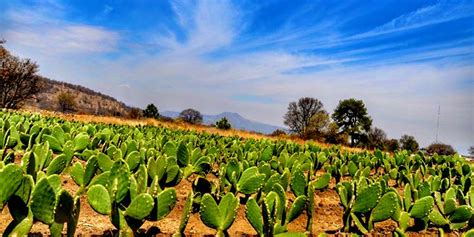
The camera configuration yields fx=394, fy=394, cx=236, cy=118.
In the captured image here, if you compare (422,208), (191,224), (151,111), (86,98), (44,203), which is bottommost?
(191,224)

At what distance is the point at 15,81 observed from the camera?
4538 centimetres

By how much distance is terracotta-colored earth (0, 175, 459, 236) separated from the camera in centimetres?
294

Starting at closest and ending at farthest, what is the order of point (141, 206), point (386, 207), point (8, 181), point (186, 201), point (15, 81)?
point (8, 181) → point (141, 206) → point (186, 201) → point (386, 207) → point (15, 81)

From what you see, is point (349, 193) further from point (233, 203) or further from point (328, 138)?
point (328, 138)

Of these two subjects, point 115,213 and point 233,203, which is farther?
point 233,203

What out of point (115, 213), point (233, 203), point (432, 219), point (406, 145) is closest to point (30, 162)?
point (115, 213)

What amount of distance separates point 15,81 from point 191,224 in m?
49.1

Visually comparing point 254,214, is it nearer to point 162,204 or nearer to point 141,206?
point 162,204

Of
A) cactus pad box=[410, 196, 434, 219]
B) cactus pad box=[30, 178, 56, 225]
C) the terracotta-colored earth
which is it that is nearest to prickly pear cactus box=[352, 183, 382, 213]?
the terracotta-colored earth

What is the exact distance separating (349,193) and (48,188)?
240 centimetres

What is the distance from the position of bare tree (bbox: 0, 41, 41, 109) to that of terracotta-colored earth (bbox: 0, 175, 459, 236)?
45415 mm

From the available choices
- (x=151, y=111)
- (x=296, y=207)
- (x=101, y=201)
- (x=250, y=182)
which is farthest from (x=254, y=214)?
(x=151, y=111)

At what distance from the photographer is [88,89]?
525ft

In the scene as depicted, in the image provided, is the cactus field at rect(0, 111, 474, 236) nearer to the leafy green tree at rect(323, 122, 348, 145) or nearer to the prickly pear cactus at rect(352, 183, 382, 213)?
the prickly pear cactus at rect(352, 183, 382, 213)
